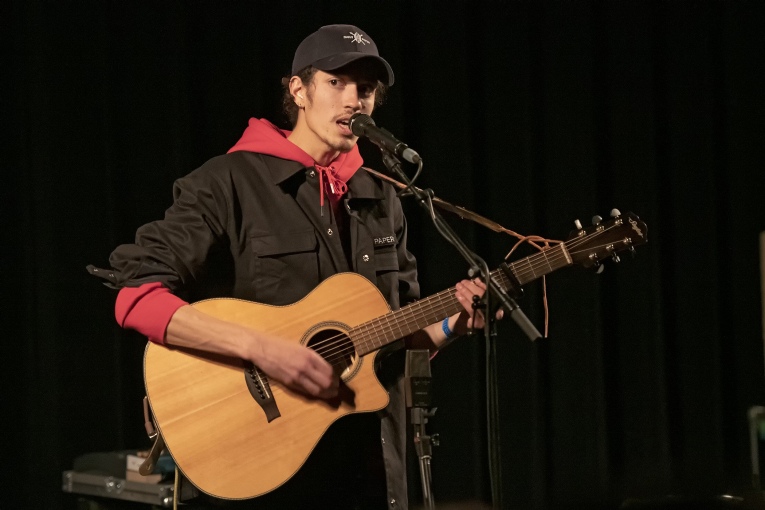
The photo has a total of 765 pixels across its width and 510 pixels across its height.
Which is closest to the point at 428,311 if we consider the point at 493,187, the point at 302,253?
the point at 302,253

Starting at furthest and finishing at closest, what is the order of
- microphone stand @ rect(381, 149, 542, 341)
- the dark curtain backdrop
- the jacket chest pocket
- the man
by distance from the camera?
the dark curtain backdrop
the jacket chest pocket
the man
microphone stand @ rect(381, 149, 542, 341)

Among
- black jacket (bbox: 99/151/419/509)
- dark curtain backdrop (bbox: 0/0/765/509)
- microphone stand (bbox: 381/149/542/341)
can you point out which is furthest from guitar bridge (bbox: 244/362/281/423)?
dark curtain backdrop (bbox: 0/0/765/509)

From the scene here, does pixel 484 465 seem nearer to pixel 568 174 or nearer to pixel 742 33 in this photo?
pixel 568 174

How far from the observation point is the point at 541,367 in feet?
14.3

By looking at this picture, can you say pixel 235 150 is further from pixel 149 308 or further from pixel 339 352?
pixel 339 352

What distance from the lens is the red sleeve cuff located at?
7.59 ft

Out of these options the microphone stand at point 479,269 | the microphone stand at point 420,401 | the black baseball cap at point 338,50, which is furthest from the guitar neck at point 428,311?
the black baseball cap at point 338,50

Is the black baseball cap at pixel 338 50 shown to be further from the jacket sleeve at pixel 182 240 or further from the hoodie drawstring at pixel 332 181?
the jacket sleeve at pixel 182 240

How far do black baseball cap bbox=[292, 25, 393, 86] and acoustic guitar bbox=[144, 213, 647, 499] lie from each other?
0.58m

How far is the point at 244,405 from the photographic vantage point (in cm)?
236

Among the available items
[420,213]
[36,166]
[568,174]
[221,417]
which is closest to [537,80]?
[568,174]

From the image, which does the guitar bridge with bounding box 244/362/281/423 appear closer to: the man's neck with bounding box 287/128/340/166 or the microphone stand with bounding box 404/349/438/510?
the microphone stand with bounding box 404/349/438/510

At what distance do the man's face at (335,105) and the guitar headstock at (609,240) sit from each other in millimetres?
668

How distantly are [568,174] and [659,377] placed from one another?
1.06m
